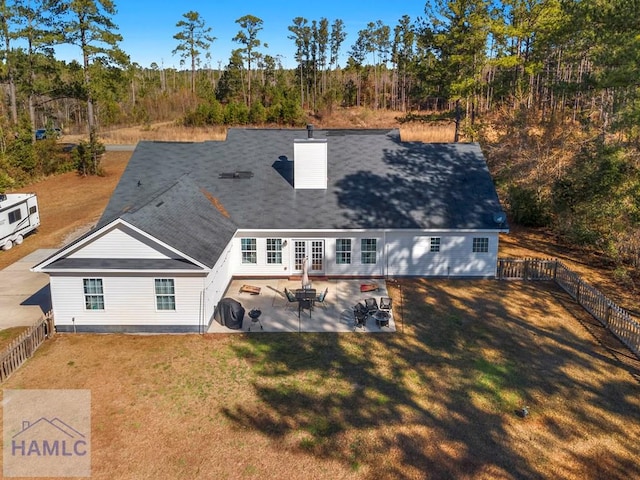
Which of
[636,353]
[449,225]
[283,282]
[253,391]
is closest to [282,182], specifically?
[283,282]

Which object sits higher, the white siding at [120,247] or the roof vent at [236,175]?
the roof vent at [236,175]

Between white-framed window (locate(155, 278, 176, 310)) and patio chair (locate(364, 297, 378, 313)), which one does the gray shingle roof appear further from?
patio chair (locate(364, 297, 378, 313))

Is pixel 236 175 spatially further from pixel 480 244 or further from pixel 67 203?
pixel 67 203

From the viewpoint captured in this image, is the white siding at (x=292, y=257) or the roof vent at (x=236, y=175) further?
the roof vent at (x=236, y=175)

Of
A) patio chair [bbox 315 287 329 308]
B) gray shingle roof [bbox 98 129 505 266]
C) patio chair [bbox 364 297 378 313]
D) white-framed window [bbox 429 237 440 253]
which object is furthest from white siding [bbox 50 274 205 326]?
white-framed window [bbox 429 237 440 253]

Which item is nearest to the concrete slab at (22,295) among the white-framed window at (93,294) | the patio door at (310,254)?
the white-framed window at (93,294)

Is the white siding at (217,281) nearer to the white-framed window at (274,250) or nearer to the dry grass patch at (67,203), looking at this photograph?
the white-framed window at (274,250)

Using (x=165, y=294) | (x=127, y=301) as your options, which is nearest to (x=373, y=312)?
(x=165, y=294)
